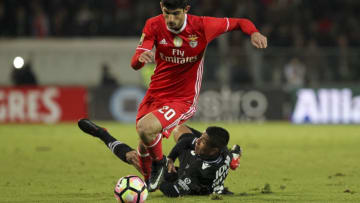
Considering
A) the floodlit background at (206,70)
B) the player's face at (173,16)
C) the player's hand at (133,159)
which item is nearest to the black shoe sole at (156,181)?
the player's hand at (133,159)

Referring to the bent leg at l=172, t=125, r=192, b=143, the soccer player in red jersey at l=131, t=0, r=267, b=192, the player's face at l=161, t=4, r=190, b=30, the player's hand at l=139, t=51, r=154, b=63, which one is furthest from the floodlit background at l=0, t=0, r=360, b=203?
the player's hand at l=139, t=51, r=154, b=63

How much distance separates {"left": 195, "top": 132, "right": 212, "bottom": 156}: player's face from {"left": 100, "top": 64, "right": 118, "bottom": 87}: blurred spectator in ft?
Result: 44.9

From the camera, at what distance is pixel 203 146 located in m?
7.39

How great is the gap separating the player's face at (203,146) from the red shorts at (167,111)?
316 mm

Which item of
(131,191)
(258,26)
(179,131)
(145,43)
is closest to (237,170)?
(179,131)

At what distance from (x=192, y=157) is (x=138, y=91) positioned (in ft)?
42.7

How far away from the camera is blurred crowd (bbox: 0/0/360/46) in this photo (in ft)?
70.5

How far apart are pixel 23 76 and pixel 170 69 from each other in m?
13.4

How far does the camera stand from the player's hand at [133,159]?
7.83 meters

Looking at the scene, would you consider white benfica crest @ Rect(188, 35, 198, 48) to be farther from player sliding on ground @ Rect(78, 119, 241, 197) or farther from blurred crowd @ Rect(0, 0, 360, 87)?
blurred crowd @ Rect(0, 0, 360, 87)

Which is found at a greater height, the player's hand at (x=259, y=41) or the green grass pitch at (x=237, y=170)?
the player's hand at (x=259, y=41)

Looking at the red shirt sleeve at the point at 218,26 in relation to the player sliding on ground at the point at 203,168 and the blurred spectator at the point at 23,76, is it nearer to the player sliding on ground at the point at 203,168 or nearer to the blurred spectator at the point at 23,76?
the player sliding on ground at the point at 203,168

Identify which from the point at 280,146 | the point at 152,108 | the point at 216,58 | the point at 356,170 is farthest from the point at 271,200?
Answer: the point at 216,58

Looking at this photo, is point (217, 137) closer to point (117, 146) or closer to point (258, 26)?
point (117, 146)
